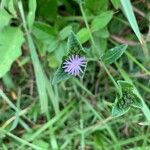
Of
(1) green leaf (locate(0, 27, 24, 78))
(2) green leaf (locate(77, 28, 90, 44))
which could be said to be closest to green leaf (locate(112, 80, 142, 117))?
(2) green leaf (locate(77, 28, 90, 44))

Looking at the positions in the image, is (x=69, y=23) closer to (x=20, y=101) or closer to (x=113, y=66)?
(x=113, y=66)

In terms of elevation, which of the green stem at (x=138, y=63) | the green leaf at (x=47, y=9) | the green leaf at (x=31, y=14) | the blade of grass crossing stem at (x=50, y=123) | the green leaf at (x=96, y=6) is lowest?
the blade of grass crossing stem at (x=50, y=123)

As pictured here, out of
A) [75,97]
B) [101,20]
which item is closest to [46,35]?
[101,20]

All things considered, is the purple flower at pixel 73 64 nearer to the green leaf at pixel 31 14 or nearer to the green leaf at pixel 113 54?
the green leaf at pixel 113 54

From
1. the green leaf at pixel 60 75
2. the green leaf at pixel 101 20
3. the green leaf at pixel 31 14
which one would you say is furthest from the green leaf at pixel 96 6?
the green leaf at pixel 60 75

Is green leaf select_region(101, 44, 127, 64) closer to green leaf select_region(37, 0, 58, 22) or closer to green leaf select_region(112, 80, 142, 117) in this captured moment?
green leaf select_region(112, 80, 142, 117)

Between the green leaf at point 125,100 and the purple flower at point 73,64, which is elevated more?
the purple flower at point 73,64

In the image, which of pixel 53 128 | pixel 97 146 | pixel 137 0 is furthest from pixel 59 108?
pixel 137 0
